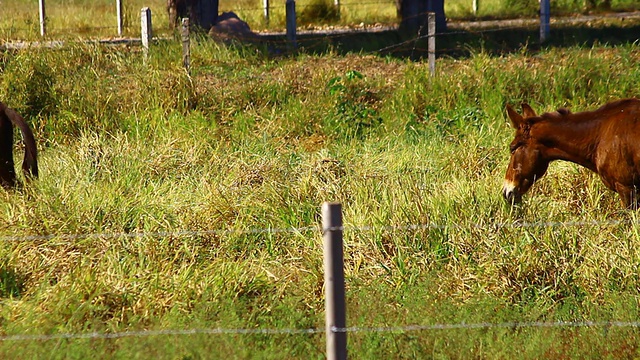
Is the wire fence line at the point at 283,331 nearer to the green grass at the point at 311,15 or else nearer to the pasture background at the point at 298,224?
the pasture background at the point at 298,224

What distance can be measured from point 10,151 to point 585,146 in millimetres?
5008

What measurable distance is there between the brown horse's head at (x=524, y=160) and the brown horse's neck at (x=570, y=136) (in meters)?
0.06

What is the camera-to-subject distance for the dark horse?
28.1ft

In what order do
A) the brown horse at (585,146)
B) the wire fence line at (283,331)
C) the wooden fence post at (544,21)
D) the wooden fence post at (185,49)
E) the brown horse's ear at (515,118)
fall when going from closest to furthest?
1. the wire fence line at (283,331)
2. the brown horse at (585,146)
3. the brown horse's ear at (515,118)
4. the wooden fence post at (185,49)
5. the wooden fence post at (544,21)

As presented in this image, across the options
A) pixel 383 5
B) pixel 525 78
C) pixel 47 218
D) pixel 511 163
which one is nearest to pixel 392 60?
pixel 525 78

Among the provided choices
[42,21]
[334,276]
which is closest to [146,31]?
[42,21]

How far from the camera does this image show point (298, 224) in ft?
27.3

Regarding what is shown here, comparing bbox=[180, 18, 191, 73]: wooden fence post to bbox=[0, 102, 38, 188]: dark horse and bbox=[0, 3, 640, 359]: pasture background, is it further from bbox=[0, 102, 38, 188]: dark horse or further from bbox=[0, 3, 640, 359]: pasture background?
bbox=[0, 102, 38, 188]: dark horse

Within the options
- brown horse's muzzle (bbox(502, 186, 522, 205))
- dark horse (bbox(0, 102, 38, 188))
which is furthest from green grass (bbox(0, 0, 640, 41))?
brown horse's muzzle (bbox(502, 186, 522, 205))

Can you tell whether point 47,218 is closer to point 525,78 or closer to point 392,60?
point 525,78

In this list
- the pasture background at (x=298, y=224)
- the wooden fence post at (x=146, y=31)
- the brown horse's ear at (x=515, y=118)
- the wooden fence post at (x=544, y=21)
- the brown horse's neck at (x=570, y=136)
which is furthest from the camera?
the wooden fence post at (x=544, y=21)

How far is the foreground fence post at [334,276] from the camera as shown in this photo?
4.88m

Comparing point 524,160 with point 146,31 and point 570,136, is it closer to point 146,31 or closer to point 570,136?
point 570,136

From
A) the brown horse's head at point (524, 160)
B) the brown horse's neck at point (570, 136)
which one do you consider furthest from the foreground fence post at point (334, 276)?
the brown horse's neck at point (570, 136)
